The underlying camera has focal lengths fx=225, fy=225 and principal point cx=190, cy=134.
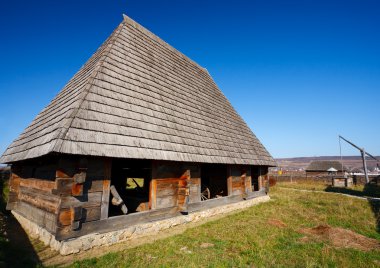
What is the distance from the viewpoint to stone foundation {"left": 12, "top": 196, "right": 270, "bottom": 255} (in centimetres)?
450

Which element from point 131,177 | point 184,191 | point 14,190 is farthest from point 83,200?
point 14,190

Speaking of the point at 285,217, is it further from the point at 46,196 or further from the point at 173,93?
the point at 46,196

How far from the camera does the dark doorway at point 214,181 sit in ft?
36.1

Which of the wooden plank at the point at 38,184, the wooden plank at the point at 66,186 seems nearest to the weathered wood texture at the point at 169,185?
the wooden plank at the point at 66,186

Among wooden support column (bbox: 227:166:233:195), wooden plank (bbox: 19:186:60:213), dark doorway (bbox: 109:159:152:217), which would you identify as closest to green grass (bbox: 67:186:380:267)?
wooden plank (bbox: 19:186:60:213)

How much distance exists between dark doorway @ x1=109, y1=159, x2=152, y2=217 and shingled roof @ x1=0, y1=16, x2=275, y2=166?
66.6 inches

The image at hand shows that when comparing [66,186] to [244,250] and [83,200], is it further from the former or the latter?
[244,250]

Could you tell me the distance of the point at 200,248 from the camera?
5.12 metres

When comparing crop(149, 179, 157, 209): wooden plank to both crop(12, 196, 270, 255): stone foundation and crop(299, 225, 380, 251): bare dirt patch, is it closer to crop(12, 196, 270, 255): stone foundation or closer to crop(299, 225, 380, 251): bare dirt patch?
→ crop(12, 196, 270, 255): stone foundation

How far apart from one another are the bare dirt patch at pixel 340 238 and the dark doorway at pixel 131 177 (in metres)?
4.96

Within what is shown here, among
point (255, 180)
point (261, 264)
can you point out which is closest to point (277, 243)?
point (261, 264)

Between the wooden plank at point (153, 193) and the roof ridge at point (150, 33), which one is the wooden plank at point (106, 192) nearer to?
the wooden plank at point (153, 193)

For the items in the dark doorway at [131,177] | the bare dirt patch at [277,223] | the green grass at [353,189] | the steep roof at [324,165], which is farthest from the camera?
the steep roof at [324,165]

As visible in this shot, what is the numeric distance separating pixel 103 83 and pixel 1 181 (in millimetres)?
9726
